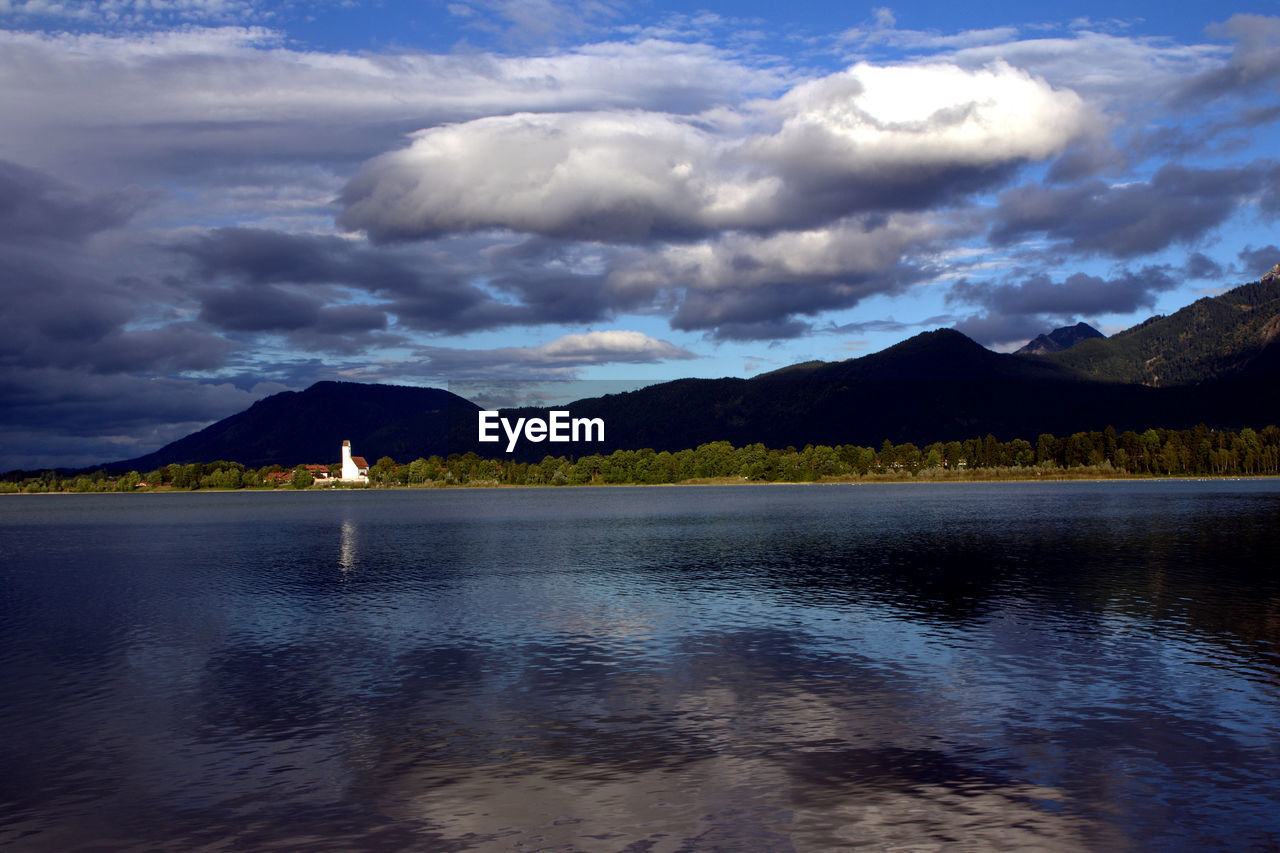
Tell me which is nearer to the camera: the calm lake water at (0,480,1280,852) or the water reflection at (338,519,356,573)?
the calm lake water at (0,480,1280,852)

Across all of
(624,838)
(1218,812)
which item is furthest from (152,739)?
(1218,812)

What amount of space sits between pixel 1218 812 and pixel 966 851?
692 centimetres

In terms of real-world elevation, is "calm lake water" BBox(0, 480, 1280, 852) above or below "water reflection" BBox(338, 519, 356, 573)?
above

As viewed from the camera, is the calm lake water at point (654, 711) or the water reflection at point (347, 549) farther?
the water reflection at point (347, 549)

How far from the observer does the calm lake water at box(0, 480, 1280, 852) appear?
20.9 m

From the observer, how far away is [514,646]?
43188 millimetres

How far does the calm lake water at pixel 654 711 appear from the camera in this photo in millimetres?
20922

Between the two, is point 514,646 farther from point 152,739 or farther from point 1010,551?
point 1010,551

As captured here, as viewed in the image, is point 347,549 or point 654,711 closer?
point 654,711

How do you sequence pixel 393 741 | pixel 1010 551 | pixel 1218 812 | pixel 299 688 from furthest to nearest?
pixel 1010 551 < pixel 299 688 < pixel 393 741 < pixel 1218 812

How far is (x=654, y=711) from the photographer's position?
3086cm

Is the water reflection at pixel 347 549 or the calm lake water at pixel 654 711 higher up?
the calm lake water at pixel 654 711

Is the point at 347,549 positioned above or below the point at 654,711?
below

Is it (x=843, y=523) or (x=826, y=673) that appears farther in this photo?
(x=843, y=523)
